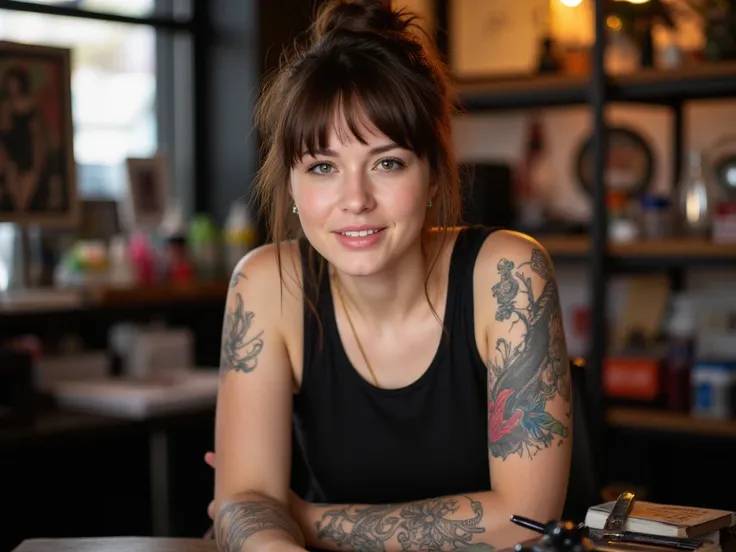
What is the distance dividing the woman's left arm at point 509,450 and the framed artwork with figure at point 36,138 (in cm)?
157

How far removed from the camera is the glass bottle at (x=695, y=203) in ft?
11.1

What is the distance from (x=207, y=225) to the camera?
3516 mm

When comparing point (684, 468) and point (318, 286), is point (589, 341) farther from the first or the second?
point (318, 286)

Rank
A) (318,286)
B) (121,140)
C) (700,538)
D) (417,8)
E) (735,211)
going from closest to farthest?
(700,538) → (318,286) → (735,211) → (121,140) → (417,8)

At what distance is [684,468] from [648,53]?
1.33 metres

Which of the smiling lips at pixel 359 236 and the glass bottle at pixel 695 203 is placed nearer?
the smiling lips at pixel 359 236

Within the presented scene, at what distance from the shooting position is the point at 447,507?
1.68 metres

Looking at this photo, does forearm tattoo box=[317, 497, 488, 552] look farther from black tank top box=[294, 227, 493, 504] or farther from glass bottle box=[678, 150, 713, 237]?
glass bottle box=[678, 150, 713, 237]

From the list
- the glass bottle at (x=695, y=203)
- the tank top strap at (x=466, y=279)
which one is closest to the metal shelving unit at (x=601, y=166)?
the glass bottle at (x=695, y=203)

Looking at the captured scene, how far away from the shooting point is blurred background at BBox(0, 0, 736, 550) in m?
3.03

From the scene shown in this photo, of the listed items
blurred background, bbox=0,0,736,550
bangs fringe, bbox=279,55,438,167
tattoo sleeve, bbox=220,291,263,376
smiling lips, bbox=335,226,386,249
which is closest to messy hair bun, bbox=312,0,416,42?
bangs fringe, bbox=279,55,438,167

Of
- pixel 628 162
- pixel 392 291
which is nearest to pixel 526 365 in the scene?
pixel 392 291

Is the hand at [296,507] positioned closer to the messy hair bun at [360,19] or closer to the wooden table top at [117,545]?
the wooden table top at [117,545]

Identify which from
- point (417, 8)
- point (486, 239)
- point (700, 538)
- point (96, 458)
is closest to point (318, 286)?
point (486, 239)
